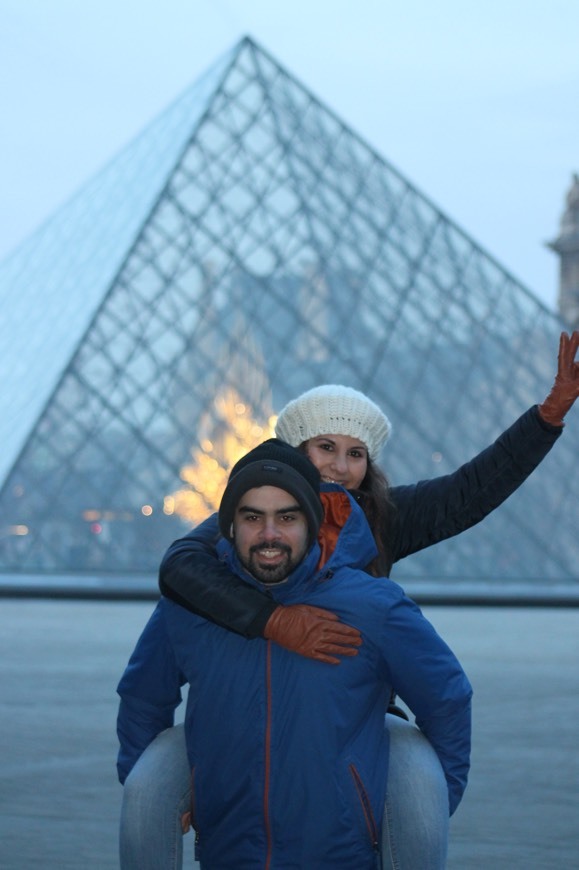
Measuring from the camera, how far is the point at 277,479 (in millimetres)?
2555

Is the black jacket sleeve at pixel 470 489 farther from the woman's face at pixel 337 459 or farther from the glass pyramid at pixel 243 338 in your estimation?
the glass pyramid at pixel 243 338

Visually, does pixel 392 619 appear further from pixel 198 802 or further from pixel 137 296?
pixel 137 296

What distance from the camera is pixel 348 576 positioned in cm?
258

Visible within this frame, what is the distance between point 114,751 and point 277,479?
2.93 m

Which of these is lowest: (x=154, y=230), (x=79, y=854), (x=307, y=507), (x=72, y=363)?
(x=79, y=854)

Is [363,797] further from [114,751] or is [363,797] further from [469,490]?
[114,751]

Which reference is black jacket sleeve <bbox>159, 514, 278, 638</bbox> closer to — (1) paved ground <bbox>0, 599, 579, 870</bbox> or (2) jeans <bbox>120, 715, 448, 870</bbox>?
(2) jeans <bbox>120, 715, 448, 870</bbox>

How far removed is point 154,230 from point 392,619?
57.0 ft

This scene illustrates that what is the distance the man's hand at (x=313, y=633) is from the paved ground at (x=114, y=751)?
1226 mm

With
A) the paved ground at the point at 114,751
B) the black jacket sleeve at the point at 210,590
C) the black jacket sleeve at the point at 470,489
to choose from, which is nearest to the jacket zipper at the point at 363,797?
Result: the black jacket sleeve at the point at 210,590

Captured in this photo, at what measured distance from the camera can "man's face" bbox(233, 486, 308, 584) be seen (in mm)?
2549

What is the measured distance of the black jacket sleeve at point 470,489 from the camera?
10.5 feet

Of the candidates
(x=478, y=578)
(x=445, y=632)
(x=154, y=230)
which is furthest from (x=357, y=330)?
(x=445, y=632)

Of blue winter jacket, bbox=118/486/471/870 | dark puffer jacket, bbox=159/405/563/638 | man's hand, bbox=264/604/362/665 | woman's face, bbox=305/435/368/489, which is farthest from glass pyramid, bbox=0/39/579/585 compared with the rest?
man's hand, bbox=264/604/362/665
